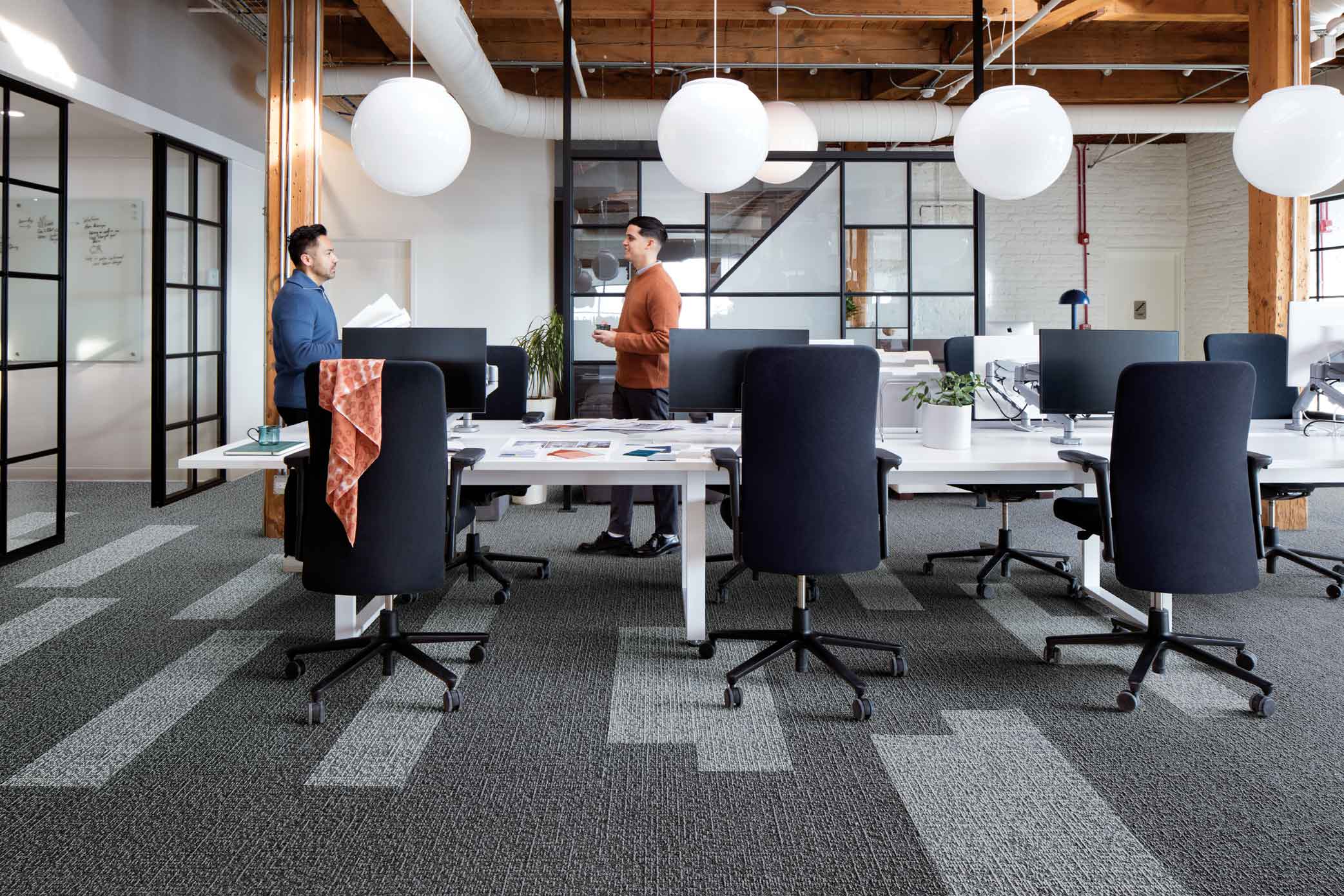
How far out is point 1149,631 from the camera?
311 centimetres

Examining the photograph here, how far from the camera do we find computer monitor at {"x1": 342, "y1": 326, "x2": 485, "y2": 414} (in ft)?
12.1

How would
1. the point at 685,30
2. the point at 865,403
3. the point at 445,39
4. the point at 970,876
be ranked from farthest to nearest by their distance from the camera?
the point at 685,30, the point at 445,39, the point at 865,403, the point at 970,876

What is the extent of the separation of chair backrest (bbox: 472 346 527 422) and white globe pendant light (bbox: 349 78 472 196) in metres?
1.06

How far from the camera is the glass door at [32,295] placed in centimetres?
461

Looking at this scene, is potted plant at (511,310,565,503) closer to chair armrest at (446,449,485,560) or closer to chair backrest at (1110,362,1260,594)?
chair armrest at (446,449,485,560)

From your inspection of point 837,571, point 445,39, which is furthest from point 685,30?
point 837,571

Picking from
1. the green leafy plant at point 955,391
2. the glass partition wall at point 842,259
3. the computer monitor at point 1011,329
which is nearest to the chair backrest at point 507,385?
the green leafy plant at point 955,391

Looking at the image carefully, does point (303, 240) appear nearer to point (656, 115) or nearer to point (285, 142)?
point (285, 142)

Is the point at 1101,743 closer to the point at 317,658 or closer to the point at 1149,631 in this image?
the point at 1149,631

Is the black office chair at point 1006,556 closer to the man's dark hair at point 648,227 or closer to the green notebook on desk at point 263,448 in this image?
the man's dark hair at point 648,227

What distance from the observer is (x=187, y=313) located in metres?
6.38

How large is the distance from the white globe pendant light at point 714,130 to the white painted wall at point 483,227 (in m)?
5.55

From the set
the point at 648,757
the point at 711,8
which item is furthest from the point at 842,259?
the point at 648,757

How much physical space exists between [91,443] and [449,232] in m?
3.53
